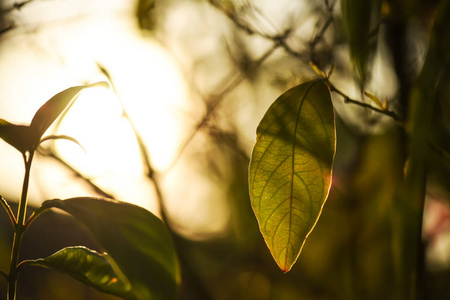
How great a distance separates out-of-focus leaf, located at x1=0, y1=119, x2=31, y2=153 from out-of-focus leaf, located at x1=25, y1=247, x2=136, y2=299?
0.10m

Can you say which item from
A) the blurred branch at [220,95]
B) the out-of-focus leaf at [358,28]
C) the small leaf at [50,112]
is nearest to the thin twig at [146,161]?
the blurred branch at [220,95]

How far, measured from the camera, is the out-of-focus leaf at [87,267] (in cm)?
36

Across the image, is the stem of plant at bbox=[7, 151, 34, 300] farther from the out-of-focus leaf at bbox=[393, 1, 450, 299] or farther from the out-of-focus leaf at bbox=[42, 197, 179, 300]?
the out-of-focus leaf at bbox=[393, 1, 450, 299]

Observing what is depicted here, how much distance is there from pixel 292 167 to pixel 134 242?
16cm

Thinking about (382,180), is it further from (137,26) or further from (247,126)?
(137,26)

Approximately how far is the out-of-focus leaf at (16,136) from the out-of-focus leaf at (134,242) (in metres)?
0.06

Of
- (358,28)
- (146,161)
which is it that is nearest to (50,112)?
(358,28)

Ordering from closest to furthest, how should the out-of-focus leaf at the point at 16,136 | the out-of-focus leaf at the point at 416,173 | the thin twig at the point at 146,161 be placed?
1. the out-of-focus leaf at the point at 416,173
2. the out-of-focus leaf at the point at 16,136
3. the thin twig at the point at 146,161

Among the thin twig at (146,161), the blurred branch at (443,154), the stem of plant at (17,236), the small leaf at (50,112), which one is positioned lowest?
the stem of plant at (17,236)

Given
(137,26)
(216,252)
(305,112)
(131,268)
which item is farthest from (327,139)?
(216,252)

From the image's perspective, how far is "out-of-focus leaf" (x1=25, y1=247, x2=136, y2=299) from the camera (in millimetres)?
356

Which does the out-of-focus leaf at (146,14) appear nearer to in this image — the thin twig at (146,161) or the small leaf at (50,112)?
the thin twig at (146,161)

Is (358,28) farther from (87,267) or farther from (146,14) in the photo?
(146,14)

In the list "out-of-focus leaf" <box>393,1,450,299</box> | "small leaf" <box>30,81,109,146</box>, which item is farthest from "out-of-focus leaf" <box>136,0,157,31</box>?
"out-of-focus leaf" <box>393,1,450,299</box>
